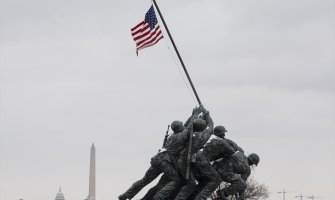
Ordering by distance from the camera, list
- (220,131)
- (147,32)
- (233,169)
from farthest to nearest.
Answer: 1. (147,32)
2. (220,131)
3. (233,169)

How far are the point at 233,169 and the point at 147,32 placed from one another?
15.0 feet

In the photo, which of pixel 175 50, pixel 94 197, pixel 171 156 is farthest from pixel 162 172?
pixel 94 197

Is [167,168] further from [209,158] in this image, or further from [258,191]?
[258,191]

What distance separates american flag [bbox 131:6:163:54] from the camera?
2227cm

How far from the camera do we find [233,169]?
2059cm

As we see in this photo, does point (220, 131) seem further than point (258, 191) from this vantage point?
No

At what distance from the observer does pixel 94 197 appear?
3034 inches

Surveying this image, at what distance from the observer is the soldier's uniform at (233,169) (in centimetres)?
2056

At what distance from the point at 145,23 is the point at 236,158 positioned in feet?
15.2

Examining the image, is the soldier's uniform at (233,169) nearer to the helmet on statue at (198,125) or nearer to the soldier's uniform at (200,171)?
the soldier's uniform at (200,171)

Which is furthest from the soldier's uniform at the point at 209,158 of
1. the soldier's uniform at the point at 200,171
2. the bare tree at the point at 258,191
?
the bare tree at the point at 258,191

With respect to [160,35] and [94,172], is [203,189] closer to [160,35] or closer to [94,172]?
[160,35]

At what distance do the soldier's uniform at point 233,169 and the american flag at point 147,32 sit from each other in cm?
391

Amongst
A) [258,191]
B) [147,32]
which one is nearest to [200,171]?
[147,32]
